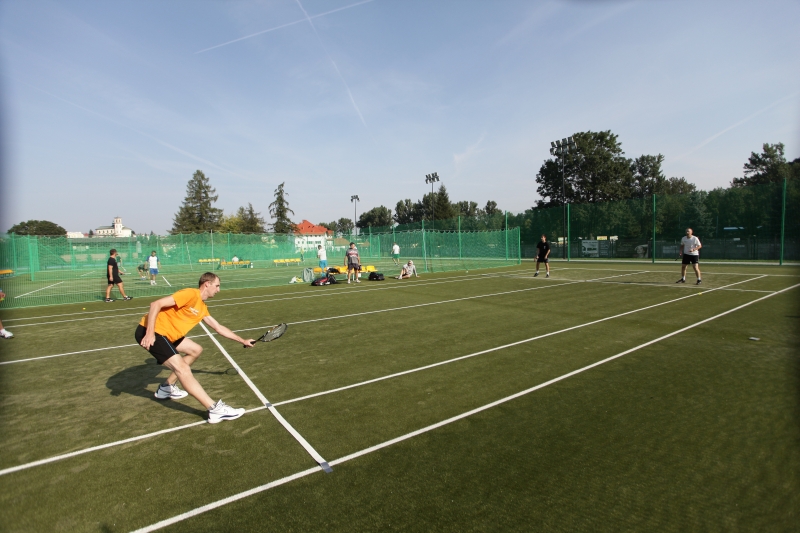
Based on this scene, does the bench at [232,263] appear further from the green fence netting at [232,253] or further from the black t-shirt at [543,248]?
the black t-shirt at [543,248]

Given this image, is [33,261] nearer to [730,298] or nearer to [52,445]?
[52,445]

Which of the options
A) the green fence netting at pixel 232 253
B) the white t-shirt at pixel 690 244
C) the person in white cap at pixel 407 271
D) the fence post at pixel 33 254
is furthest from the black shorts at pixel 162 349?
the fence post at pixel 33 254

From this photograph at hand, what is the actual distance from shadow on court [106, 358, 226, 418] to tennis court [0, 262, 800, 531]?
47mm

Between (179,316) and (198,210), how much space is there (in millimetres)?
88507

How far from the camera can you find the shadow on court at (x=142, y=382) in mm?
5062

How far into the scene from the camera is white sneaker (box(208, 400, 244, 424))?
14.7 ft

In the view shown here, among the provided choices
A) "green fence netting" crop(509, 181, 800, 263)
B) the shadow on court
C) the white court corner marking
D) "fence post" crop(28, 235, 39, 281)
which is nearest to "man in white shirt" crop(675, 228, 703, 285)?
"green fence netting" crop(509, 181, 800, 263)

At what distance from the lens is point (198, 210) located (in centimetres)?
8325

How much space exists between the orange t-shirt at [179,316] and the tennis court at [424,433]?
1.00 meters

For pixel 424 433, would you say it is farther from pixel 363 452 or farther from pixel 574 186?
pixel 574 186

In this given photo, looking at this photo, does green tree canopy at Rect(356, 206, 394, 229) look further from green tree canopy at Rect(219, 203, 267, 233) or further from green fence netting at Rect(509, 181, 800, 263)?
green fence netting at Rect(509, 181, 800, 263)

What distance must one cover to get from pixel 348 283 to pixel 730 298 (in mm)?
14422

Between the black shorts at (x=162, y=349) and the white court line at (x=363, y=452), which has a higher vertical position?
the black shorts at (x=162, y=349)

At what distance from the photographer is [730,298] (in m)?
11.6
